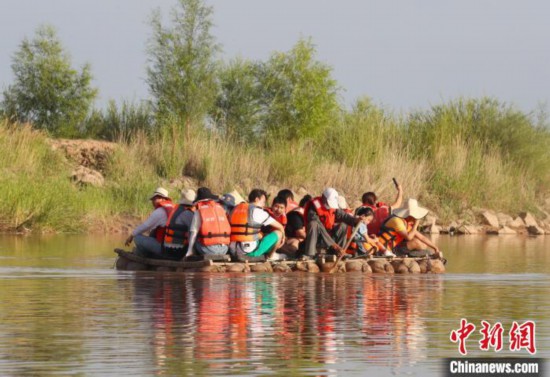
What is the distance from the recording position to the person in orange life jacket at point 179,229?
23.7m

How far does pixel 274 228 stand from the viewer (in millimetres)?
23703

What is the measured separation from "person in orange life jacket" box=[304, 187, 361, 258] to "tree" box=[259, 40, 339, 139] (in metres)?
22.7

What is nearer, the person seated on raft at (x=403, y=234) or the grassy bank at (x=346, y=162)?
the person seated on raft at (x=403, y=234)

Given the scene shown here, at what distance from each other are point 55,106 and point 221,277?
26387 mm

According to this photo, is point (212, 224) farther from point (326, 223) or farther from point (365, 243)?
point (365, 243)

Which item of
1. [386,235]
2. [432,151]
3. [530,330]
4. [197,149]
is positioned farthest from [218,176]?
[530,330]

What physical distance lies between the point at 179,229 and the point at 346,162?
20.3 metres

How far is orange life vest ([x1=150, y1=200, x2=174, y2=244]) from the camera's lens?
24219mm

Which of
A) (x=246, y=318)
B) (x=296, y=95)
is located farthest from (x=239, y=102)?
(x=246, y=318)

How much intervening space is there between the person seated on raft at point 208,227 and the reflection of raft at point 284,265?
0.28 meters

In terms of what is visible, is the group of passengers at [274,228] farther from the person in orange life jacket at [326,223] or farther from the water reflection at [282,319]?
the water reflection at [282,319]

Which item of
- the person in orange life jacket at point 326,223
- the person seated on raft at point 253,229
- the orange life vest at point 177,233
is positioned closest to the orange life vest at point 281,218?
the person in orange life jacket at point 326,223

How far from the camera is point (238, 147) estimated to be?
43875 millimetres

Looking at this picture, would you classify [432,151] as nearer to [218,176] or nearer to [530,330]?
[218,176]
